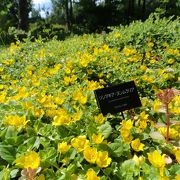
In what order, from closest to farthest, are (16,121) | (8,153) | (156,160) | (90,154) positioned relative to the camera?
(156,160)
(90,154)
(8,153)
(16,121)

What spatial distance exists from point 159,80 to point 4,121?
218 cm

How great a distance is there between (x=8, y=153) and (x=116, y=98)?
2.86 ft

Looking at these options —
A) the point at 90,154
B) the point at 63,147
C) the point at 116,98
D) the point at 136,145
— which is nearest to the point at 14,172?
the point at 63,147

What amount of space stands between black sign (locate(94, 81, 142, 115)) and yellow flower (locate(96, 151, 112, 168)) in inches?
22.8

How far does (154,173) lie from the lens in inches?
68.4

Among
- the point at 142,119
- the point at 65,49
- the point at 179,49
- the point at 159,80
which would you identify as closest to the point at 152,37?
the point at 179,49

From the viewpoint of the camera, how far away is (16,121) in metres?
2.18

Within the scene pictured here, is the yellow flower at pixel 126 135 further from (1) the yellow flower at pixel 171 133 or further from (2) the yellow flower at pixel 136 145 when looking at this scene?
(1) the yellow flower at pixel 171 133

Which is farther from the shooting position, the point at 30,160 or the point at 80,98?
the point at 80,98

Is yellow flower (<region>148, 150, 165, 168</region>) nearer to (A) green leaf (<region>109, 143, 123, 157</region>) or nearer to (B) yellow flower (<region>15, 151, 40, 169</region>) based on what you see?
(A) green leaf (<region>109, 143, 123, 157</region>)

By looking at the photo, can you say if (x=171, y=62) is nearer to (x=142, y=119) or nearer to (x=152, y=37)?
(x=152, y=37)

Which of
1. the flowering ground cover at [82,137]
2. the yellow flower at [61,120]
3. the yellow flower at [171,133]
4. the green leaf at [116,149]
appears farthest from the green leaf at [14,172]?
the yellow flower at [171,133]

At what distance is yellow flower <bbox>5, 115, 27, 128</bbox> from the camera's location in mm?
2174

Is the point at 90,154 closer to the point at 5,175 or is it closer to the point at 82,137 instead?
the point at 82,137
